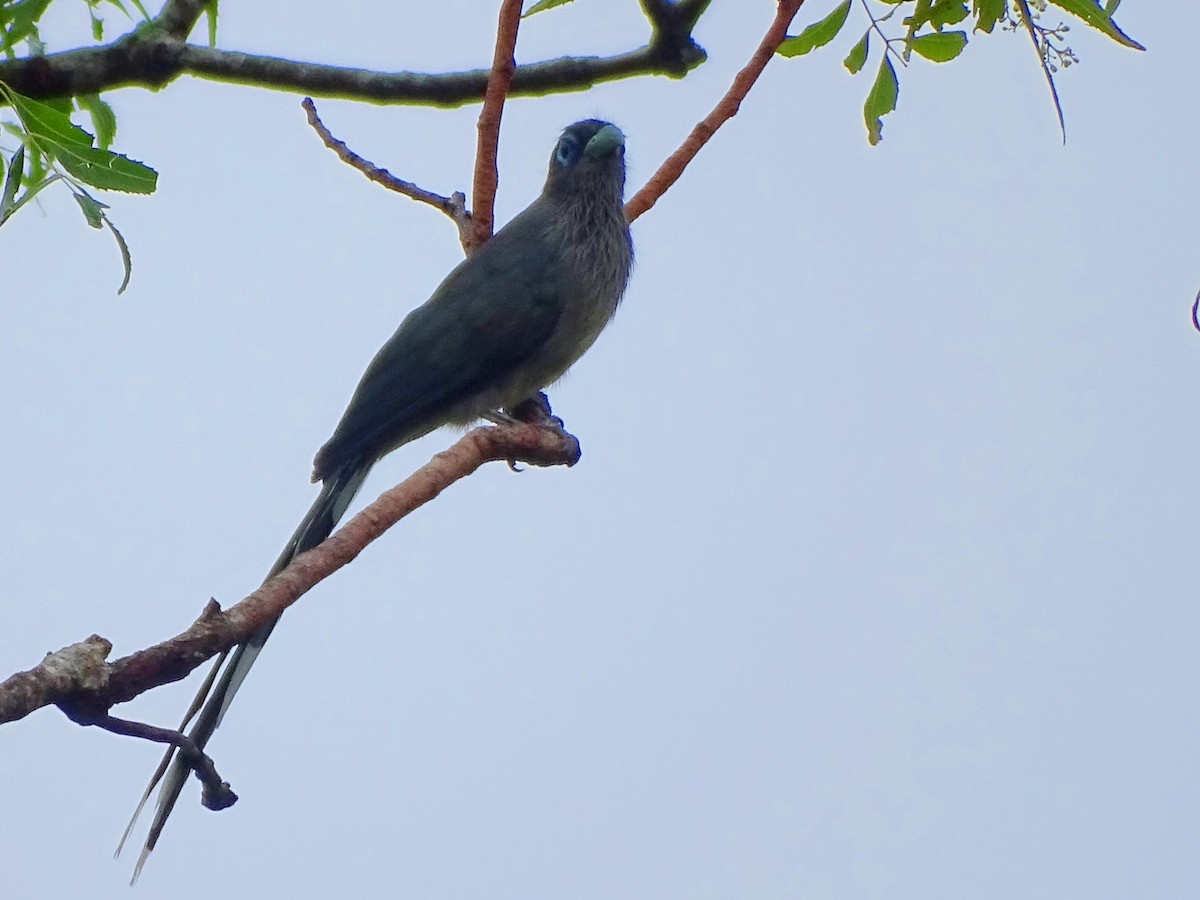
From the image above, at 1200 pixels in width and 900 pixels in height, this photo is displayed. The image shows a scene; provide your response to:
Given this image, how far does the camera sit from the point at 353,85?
→ 3.65 meters

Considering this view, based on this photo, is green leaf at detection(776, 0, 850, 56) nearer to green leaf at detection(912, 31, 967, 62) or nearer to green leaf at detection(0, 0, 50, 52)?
green leaf at detection(912, 31, 967, 62)

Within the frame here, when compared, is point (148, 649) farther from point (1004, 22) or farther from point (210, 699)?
point (1004, 22)

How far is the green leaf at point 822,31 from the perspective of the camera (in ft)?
9.52

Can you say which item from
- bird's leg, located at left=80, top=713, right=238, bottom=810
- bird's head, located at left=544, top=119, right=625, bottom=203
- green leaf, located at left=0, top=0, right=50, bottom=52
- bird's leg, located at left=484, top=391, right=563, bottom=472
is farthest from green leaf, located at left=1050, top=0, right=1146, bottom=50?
bird's head, located at left=544, top=119, right=625, bottom=203

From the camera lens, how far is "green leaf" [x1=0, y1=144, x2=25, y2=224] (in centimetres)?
243

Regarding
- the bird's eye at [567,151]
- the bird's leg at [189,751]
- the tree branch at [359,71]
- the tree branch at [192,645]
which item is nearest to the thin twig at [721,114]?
the tree branch at [359,71]

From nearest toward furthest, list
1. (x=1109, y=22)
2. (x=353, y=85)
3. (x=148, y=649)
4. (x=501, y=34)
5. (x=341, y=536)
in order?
(x=148, y=649)
(x=341, y=536)
(x=1109, y=22)
(x=501, y=34)
(x=353, y=85)

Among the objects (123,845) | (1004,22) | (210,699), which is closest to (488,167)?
(1004,22)

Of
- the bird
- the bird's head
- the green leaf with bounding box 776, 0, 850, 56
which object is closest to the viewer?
the green leaf with bounding box 776, 0, 850, 56

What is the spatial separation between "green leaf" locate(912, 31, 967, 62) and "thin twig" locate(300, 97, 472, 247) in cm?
135

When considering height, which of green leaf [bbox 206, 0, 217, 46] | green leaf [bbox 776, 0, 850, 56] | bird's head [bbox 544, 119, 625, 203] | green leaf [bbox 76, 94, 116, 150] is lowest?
green leaf [bbox 776, 0, 850, 56]

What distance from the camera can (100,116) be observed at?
3.39 m

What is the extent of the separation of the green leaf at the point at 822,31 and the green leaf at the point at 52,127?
145 cm

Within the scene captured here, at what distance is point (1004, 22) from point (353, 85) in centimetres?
170
